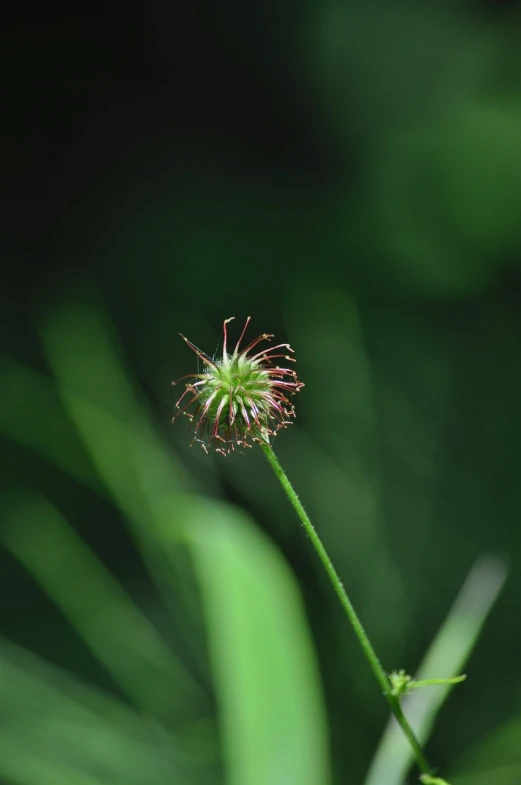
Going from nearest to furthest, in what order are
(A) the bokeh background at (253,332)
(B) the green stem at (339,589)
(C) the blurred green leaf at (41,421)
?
(B) the green stem at (339,589) → (A) the bokeh background at (253,332) → (C) the blurred green leaf at (41,421)

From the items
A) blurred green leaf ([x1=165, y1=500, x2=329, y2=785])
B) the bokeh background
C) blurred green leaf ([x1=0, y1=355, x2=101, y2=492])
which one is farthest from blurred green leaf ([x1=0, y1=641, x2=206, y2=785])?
blurred green leaf ([x1=0, y1=355, x2=101, y2=492])

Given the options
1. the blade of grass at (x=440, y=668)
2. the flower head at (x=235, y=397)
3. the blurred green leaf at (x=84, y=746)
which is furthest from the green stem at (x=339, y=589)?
the blurred green leaf at (x=84, y=746)

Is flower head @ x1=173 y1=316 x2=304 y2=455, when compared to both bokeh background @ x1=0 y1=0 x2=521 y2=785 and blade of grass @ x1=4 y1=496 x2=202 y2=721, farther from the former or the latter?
blade of grass @ x1=4 y1=496 x2=202 y2=721

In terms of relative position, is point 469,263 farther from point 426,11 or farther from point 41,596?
point 41,596

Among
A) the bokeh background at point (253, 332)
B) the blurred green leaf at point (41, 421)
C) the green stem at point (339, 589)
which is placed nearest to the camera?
the green stem at point (339, 589)

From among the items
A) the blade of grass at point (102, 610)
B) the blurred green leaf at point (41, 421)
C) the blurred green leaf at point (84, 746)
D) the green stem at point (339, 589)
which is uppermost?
the blurred green leaf at point (41, 421)

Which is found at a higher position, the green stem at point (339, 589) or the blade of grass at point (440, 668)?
the blade of grass at point (440, 668)

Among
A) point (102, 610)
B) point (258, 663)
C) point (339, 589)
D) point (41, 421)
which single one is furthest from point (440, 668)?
point (41, 421)

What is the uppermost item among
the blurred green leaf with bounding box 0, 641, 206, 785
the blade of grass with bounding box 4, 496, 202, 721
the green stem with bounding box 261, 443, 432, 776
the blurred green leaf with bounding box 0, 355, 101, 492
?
the blurred green leaf with bounding box 0, 355, 101, 492

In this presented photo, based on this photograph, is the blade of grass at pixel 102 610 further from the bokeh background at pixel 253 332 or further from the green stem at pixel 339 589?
the green stem at pixel 339 589
